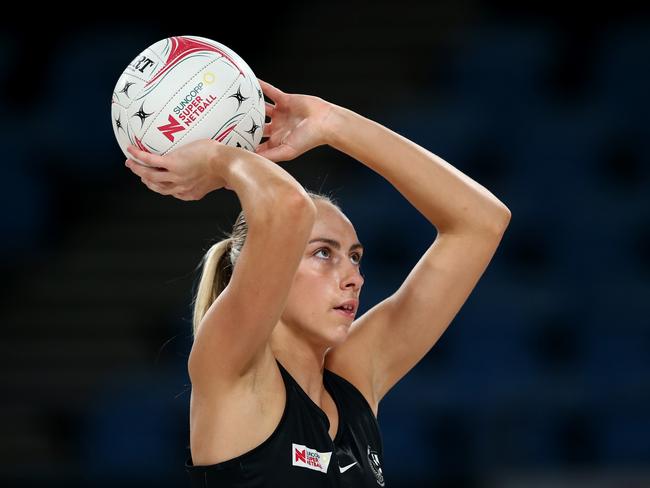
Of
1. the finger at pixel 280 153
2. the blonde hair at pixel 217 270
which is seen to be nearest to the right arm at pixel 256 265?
the finger at pixel 280 153

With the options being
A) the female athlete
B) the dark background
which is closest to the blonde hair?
the female athlete

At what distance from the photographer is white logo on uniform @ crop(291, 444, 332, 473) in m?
2.21

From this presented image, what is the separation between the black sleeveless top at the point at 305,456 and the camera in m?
2.16

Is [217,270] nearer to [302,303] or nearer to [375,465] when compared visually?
[302,303]

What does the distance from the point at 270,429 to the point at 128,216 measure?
5.28m

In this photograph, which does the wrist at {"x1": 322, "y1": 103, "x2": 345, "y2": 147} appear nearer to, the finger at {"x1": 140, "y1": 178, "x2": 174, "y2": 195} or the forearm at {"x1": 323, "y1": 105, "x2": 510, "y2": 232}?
the forearm at {"x1": 323, "y1": 105, "x2": 510, "y2": 232}

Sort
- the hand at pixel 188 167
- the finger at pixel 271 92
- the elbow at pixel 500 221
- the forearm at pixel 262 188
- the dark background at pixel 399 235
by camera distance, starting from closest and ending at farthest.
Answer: the forearm at pixel 262 188 → the hand at pixel 188 167 → the finger at pixel 271 92 → the elbow at pixel 500 221 → the dark background at pixel 399 235

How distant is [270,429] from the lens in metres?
2.21

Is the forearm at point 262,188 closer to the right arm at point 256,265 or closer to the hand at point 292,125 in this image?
the right arm at point 256,265

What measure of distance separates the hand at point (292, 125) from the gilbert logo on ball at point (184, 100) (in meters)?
0.12
